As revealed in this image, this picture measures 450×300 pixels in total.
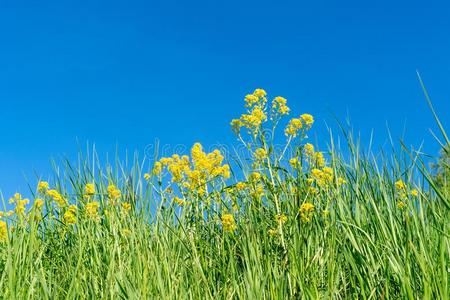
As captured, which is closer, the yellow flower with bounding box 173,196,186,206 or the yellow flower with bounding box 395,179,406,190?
the yellow flower with bounding box 395,179,406,190

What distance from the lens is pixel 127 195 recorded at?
485 centimetres

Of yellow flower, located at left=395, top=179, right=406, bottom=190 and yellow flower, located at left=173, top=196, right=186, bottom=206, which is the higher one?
yellow flower, located at left=173, top=196, right=186, bottom=206

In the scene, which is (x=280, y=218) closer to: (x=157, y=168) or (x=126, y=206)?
(x=157, y=168)

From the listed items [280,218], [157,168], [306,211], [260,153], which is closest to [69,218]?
[157,168]

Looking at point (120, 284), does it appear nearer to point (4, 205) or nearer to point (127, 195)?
point (4, 205)

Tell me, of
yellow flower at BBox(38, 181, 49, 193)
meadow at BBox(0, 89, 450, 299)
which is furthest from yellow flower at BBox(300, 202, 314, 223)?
yellow flower at BBox(38, 181, 49, 193)

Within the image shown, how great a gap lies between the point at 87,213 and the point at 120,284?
4.62 feet

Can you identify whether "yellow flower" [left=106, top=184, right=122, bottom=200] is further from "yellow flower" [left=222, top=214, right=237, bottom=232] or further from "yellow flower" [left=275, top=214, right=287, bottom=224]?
"yellow flower" [left=275, top=214, right=287, bottom=224]

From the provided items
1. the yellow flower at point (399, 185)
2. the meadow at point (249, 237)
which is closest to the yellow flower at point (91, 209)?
the meadow at point (249, 237)

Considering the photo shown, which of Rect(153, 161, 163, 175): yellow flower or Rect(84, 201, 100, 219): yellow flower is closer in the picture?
Rect(84, 201, 100, 219): yellow flower

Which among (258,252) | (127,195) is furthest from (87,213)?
(258,252)

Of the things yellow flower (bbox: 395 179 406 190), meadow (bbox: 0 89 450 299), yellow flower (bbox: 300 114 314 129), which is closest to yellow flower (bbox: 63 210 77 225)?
meadow (bbox: 0 89 450 299)

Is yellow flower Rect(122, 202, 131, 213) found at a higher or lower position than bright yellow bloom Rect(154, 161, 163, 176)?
lower

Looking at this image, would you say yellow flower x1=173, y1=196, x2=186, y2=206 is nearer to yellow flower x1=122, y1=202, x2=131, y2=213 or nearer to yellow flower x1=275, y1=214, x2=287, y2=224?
yellow flower x1=122, y1=202, x2=131, y2=213
